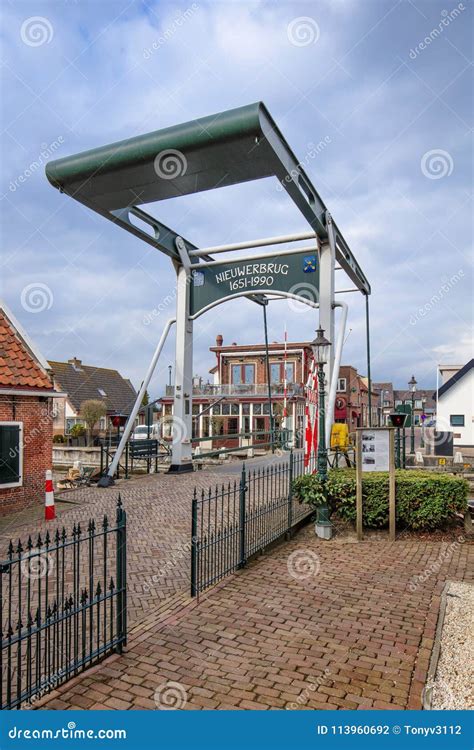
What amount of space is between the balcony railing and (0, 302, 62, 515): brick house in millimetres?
24493

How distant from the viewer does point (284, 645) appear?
4.45 m

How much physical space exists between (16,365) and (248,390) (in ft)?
90.6

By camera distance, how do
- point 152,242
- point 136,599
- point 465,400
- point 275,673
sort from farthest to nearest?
point 465,400 → point 152,242 → point 136,599 → point 275,673

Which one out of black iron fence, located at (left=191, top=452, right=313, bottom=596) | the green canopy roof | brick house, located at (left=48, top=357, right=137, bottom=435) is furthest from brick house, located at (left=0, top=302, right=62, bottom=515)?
brick house, located at (left=48, top=357, right=137, bottom=435)

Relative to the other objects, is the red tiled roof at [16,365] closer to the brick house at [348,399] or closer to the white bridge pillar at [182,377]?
the white bridge pillar at [182,377]

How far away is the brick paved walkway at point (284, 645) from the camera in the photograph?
3629 mm

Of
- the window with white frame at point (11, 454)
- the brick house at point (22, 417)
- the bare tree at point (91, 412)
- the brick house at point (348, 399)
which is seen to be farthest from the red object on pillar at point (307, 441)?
the brick house at point (348, 399)

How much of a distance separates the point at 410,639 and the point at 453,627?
589 mm

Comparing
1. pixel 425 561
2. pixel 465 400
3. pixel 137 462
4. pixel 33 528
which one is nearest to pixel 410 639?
pixel 425 561

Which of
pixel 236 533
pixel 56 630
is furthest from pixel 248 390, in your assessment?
pixel 56 630

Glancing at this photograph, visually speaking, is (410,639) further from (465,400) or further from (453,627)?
(465,400)

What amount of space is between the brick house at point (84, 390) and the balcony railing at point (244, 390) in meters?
5.19

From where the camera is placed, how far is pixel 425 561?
23.3ft

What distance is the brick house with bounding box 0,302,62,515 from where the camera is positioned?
33.1 feet
